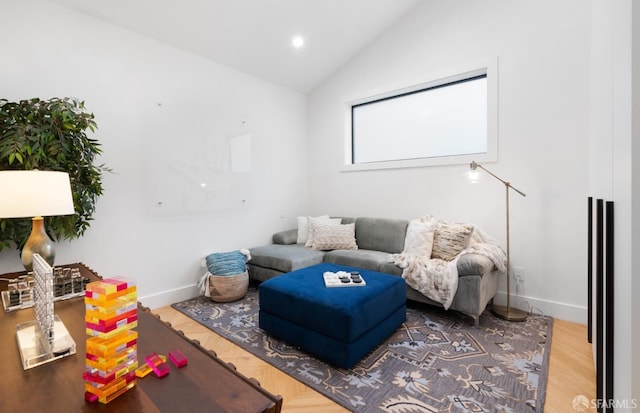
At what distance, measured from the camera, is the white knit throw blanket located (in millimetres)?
2649

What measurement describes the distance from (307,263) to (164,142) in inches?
79.3

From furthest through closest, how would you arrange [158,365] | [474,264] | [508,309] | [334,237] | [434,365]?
1. [334,237]
2. [508,309]
3. [474,264]
4. [434,365]
5. [158,365]

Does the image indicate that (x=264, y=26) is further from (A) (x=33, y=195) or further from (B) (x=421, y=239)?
(B) (x=421, y=239)

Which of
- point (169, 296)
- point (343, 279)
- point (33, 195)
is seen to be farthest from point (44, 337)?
point (169, 296)

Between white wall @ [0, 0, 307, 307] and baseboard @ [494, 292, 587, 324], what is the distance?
301cm

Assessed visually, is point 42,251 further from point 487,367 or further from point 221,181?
point 487,367

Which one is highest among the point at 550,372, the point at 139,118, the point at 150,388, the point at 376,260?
the point at 139,118

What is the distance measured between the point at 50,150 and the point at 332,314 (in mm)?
2262

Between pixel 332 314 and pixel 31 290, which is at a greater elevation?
pixel 31 290

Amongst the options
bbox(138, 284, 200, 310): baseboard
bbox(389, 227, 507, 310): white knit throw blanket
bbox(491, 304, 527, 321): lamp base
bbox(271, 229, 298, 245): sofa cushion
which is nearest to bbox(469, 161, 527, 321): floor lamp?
bbox(491, 304, 527, 321): lamp base

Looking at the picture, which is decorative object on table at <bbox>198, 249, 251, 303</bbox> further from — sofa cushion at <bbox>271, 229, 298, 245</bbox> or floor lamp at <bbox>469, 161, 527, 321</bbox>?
floor lamp at <bbox>469, 161, 527, 321</bbox>

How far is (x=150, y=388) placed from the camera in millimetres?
827

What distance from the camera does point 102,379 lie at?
0.75 metres

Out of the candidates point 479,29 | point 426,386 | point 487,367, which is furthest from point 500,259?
point 479,29
